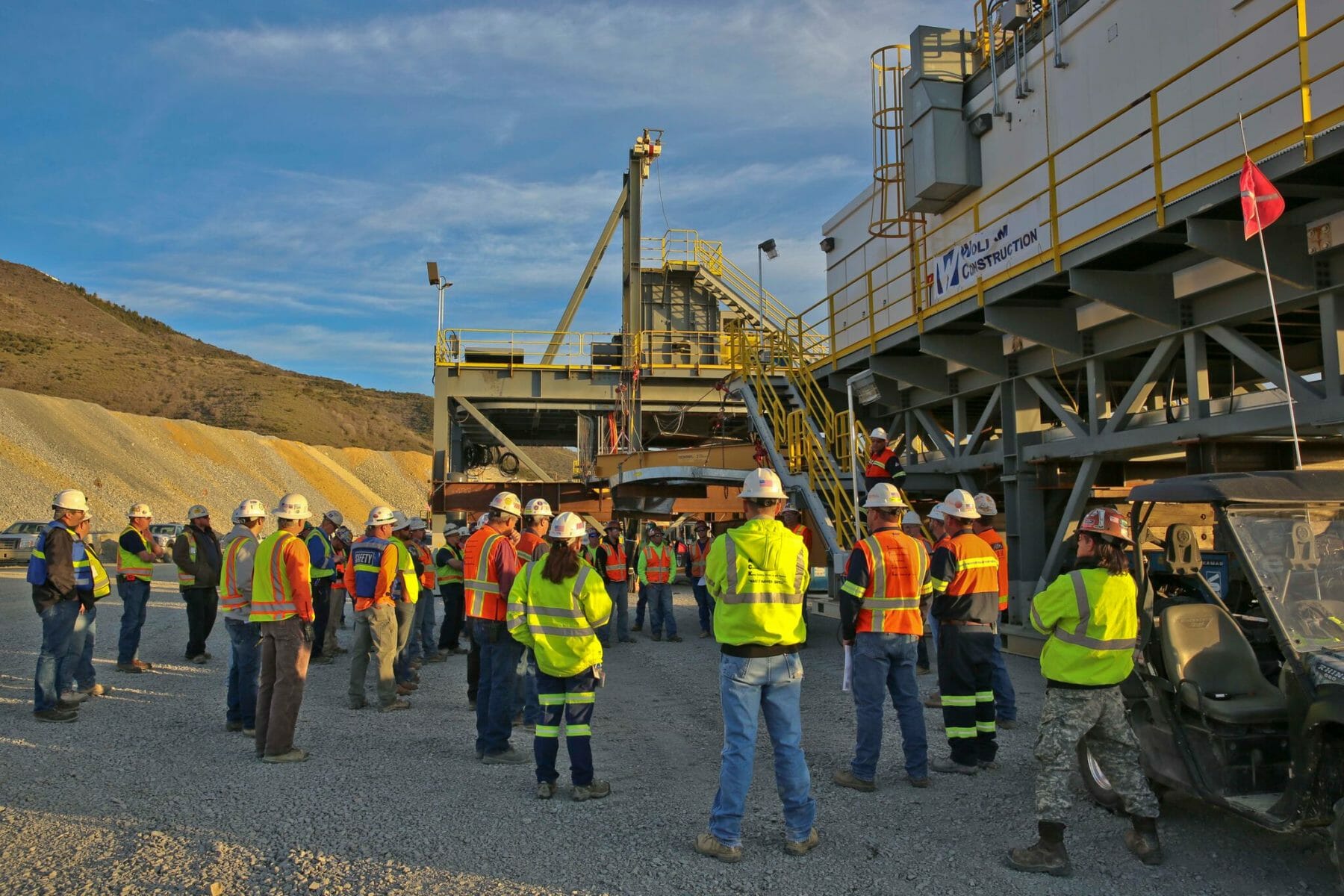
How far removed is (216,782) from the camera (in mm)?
5727

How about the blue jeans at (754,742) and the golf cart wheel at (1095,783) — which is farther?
the golf cart wheel at (1095,783)

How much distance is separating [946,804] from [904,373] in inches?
339

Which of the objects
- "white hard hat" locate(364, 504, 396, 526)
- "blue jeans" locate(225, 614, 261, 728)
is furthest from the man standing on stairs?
"blue jeans" locate(225, 614, 261, 728)

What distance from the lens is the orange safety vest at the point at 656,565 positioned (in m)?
13.4

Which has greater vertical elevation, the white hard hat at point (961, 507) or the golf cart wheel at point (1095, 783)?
the white hard hat at point (961, 507)

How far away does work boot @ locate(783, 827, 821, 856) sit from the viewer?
4.51m

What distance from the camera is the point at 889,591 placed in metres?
5.77

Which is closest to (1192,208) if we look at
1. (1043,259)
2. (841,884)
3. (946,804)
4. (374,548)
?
(1043,259)

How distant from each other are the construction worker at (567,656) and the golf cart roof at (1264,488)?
312cm

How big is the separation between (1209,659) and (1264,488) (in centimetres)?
88

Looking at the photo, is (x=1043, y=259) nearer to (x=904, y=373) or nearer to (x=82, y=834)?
(x=904, y=373)

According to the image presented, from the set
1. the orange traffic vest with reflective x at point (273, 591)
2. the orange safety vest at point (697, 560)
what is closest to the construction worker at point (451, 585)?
the orange safety vest at point (697, 560)

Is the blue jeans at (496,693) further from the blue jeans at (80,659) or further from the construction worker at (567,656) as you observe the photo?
the blue jeans at (80,659)

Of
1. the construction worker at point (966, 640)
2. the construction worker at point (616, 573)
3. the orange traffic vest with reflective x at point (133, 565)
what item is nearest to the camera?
the construction worker at point (966, 640)
